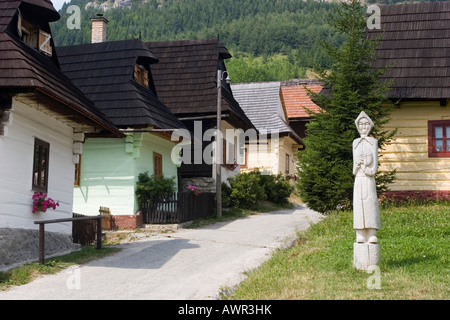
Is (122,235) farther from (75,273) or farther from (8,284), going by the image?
(8,284)

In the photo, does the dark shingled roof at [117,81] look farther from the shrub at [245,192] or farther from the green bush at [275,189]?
the green bush at [275,189]

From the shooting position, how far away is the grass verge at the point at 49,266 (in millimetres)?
9680

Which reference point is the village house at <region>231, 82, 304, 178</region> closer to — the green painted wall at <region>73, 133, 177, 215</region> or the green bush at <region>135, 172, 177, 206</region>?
the green bush at <region>135, 172, 177, 206</region>

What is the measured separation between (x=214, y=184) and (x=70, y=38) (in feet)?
270

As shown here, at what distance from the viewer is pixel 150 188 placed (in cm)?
1755

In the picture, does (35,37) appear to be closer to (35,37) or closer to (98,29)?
(35,37)

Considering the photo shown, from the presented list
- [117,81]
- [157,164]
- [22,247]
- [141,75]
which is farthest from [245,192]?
[22,247]

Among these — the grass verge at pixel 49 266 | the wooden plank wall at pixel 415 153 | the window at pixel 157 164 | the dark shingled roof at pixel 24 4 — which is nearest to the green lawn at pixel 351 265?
the wooden plank wall at pixel 415 153

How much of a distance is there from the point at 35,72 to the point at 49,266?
11.9ft

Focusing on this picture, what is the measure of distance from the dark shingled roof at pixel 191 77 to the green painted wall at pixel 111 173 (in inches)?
173

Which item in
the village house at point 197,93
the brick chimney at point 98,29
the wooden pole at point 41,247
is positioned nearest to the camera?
the wooden pole at point 41,247

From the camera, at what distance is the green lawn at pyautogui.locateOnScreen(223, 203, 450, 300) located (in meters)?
7.89

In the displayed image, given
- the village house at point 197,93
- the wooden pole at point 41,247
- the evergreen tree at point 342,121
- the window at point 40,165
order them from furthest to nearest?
the village house at point 197,93, the evergreen tree at point 342,121, the window at point 40,165, the wooden pole at point 41,247

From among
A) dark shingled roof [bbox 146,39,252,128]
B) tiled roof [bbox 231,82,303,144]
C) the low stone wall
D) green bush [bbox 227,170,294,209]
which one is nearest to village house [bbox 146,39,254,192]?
dark shingled roof [bbox 146,39,252,128]
